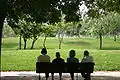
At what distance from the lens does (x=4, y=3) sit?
49.4 feet

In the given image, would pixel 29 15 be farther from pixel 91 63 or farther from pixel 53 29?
pixel 53 29

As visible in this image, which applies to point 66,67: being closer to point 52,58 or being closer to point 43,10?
point 43,10

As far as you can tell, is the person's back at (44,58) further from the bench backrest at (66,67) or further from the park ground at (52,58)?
the park ground at (52,58)

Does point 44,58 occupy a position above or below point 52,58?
above

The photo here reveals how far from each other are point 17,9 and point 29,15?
38.9 inches

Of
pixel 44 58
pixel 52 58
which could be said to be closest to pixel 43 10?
→ pixel 44 58

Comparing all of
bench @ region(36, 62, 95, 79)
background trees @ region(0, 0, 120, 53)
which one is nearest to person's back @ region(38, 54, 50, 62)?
bench @ region(36, 62, 95, 79)

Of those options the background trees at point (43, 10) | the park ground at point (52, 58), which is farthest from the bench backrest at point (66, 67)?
the background trees at point (43, 10)

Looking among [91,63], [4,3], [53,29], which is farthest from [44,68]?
[53,29]

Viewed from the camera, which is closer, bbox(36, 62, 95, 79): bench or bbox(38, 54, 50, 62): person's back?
bbox(36, 62, 95, 79): bench

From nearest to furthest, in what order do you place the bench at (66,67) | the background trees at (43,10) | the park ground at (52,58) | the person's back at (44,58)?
the bench at (66,67), the person's back at (44,58), the background trees at (43,10), the park ground at (52,58)

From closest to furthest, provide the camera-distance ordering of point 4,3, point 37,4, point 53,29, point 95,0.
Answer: point 4,3, point 37,4, point 95,0, point 53,29

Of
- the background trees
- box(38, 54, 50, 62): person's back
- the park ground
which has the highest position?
the background trees

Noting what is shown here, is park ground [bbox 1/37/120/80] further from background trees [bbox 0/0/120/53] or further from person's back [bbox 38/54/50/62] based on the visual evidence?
background trees [bbox 0/0/120/53]
